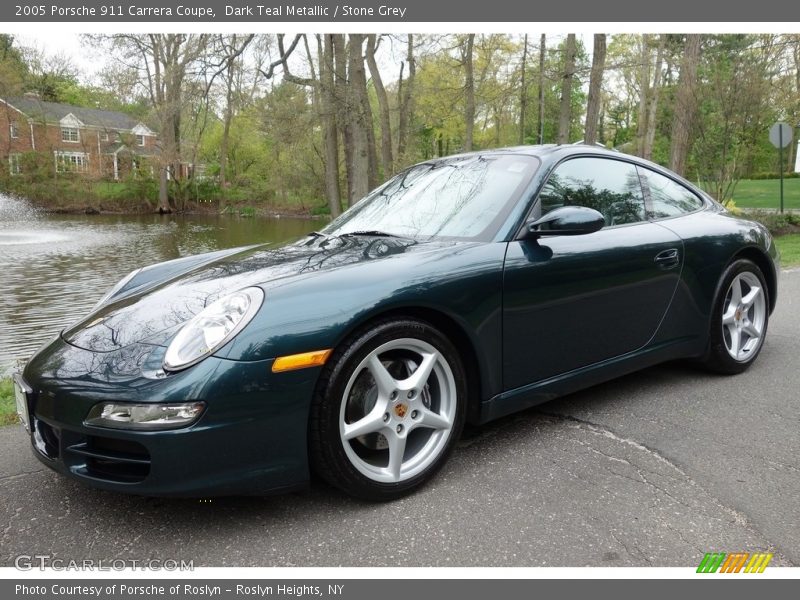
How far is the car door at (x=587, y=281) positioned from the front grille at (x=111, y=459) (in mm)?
1495

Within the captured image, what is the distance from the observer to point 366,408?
2395 millimetres

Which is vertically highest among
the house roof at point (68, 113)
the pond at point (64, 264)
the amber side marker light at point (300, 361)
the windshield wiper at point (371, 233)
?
the house roof at point (68, 113)

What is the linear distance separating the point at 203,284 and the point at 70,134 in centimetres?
4957

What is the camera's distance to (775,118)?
52.5 ft

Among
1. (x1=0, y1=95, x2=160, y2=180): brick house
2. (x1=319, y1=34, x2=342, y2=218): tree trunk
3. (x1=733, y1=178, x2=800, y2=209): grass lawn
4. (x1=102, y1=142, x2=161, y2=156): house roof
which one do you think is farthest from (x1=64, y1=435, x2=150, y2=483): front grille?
(x1=0, y1=95, x2=160, y2=180): brick house

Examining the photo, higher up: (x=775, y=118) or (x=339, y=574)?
(x=775, y=118)

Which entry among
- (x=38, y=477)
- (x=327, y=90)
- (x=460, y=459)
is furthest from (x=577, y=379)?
(x=327, y=90)

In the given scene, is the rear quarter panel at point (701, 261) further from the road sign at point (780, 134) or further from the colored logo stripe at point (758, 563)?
the road sign at point (780, 134)

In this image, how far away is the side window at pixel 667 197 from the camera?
3.66m

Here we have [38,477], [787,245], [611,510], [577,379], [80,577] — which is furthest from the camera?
[787,245]

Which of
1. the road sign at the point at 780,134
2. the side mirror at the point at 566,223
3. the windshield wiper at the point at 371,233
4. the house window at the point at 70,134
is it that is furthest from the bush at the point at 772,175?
the windshield wiper at the point at 371,233

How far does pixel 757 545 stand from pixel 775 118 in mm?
17156

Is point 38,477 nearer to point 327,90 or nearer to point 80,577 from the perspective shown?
point 80,577

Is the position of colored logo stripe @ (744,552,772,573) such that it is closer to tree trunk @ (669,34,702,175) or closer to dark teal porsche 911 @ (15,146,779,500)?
dark teal porsche 911 @ (15,146,779,500)
